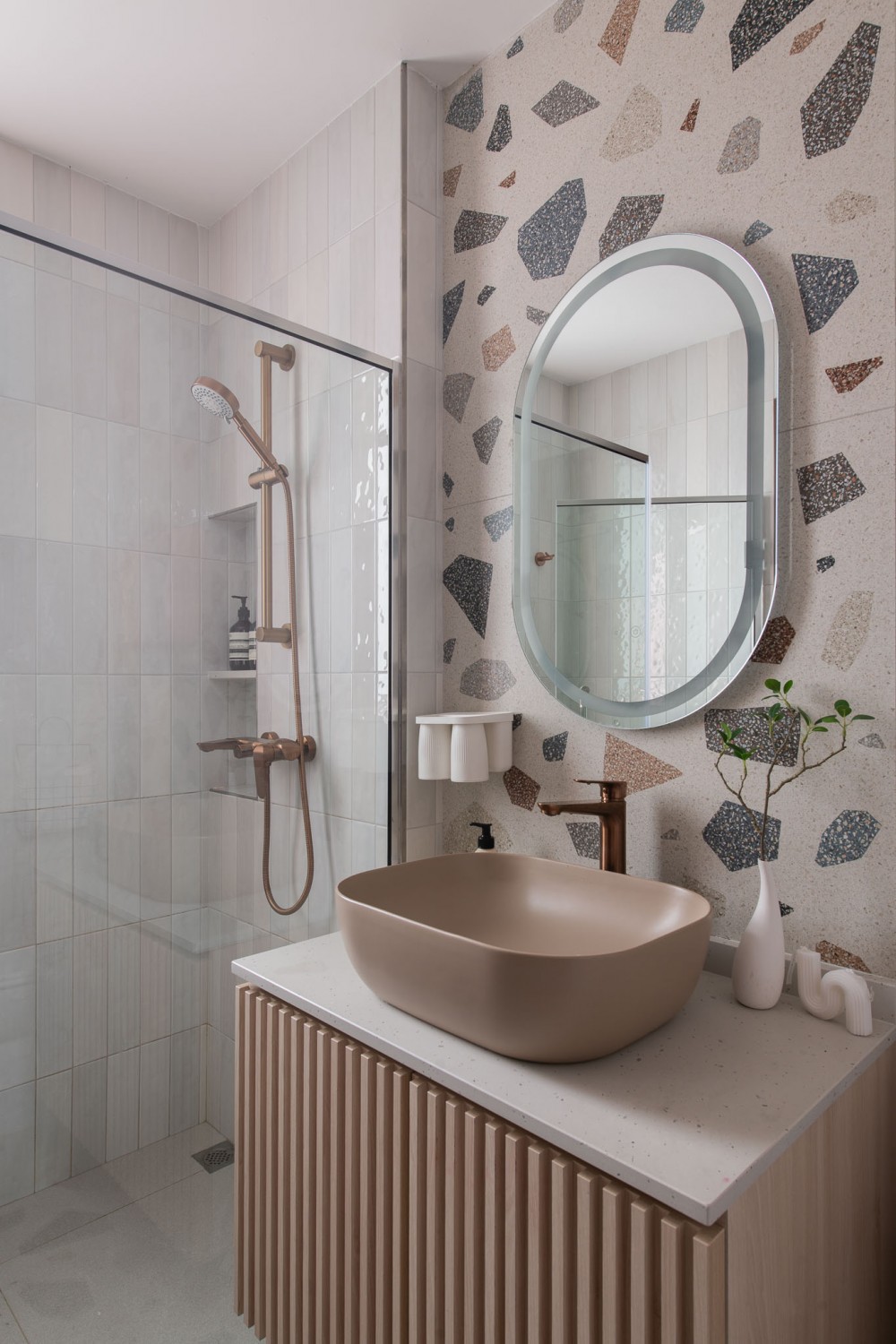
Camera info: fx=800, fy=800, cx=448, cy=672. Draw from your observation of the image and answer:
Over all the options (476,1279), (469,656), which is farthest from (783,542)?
(476,1279)

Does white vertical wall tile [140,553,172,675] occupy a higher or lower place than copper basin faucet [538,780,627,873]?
higher

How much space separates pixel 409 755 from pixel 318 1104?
76 centimetres

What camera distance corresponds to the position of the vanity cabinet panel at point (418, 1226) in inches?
32.3

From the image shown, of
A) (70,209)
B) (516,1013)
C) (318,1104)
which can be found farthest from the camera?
(70,209)

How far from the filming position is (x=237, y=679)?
1.52m

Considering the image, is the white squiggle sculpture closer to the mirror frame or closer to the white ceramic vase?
the white ceramic vase

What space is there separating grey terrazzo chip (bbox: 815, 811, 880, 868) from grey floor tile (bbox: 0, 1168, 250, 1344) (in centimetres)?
123

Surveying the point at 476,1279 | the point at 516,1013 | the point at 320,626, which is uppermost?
the point at 320,626

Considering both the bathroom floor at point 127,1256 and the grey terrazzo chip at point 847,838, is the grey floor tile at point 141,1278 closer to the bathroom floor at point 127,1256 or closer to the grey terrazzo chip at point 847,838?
the bathroom floor at point 127,1256

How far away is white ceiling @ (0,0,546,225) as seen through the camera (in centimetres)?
165

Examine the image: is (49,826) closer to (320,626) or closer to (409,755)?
(320,626)

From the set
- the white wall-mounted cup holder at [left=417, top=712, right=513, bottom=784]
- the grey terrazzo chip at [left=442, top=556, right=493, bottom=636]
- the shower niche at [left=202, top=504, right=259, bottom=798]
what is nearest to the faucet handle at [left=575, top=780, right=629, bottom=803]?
the white wall-mounted cup holder at [left=417, top=712, right=513, bottom=784]

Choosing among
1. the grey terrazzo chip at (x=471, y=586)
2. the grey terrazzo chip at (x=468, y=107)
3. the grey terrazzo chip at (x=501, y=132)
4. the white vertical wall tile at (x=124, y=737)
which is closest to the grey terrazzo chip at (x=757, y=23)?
the grey terrazzo chip at (x=501, y=132)

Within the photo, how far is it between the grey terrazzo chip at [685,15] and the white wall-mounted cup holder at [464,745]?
50.0 inches
